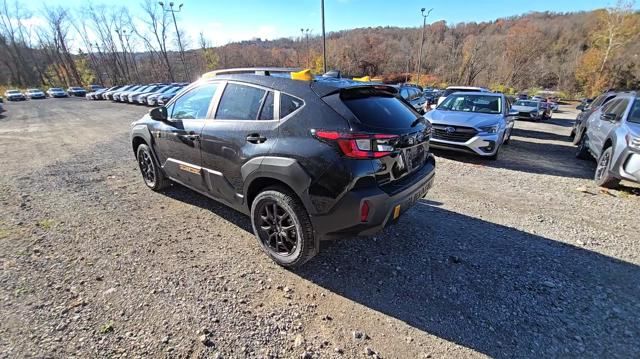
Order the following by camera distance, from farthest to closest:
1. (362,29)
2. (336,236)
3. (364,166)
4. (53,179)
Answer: (362,29) < (53,179) < (336,236) < (364,166)

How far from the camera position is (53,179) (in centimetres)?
546

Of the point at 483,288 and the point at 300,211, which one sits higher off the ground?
the point at 300,211

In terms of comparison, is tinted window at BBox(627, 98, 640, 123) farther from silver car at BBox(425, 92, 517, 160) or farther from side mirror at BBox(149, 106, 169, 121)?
side mirror at BBox(149, 106, 169, 121)

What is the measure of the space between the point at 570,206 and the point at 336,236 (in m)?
4.03

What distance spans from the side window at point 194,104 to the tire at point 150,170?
909 mm

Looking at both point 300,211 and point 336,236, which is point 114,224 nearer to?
point 300,211

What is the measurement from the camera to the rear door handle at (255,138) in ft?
8.98

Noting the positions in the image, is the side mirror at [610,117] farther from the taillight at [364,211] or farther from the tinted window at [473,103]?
the taillight at [364,211]

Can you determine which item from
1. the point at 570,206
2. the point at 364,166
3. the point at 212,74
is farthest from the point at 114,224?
the point at 570,206

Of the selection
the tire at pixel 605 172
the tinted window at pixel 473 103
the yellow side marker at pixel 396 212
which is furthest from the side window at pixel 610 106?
the yellow side marker at pixel 396 212

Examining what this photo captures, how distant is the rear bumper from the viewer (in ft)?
7.69

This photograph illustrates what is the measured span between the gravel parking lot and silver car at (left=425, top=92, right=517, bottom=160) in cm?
197

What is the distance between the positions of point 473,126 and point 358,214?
5.20m

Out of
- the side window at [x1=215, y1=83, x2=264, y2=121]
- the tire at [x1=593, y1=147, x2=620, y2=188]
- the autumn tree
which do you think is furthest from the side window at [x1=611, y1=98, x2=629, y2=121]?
the autumn tree
